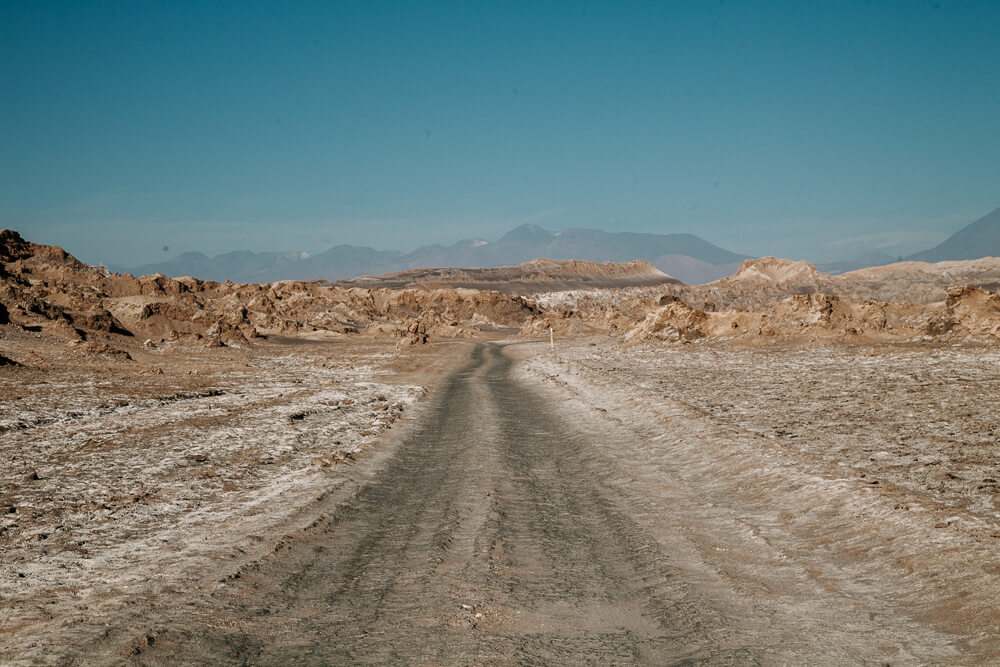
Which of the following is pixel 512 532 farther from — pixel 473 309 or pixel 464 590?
pixel 473 309

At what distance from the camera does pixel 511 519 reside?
8.83 m

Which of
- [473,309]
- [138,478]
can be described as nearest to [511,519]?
[138,478]

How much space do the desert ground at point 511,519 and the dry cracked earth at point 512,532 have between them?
0.04m

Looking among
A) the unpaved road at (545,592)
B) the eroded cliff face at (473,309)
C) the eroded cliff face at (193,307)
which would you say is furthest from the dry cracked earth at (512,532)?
the eroded cliff face at (193,307)

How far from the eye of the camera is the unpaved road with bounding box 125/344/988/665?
5.06 metres

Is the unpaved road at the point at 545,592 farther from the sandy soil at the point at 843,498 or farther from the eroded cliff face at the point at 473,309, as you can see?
the eroded cliff face at the point at 473,309

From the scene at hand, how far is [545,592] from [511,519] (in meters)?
2.58

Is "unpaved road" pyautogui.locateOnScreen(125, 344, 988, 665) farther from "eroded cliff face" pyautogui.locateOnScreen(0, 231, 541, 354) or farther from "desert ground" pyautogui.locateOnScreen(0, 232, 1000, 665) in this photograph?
"eroded cliff face" pyautogui.locateOnScreen(0, 231, 541, 354)

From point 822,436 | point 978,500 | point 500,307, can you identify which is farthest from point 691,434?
point 500,307

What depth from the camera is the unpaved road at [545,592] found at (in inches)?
199

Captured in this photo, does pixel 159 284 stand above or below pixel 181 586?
above

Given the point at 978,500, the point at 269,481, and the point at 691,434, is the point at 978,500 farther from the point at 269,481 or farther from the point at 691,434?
the point at 269,481

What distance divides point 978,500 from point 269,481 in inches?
430

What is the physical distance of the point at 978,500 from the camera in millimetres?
8125
